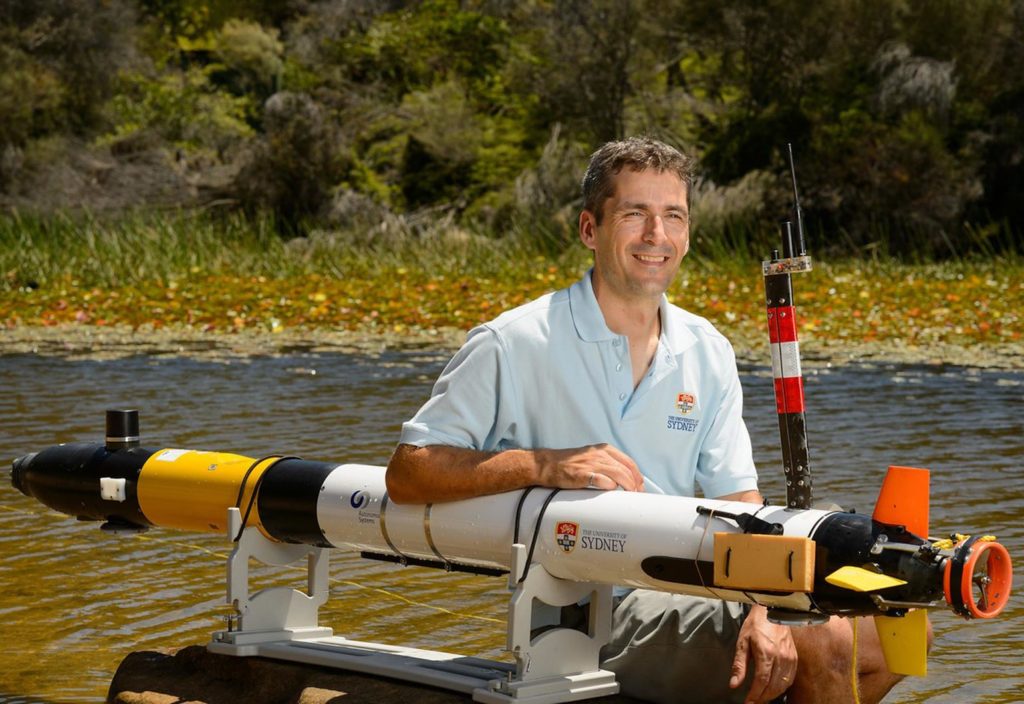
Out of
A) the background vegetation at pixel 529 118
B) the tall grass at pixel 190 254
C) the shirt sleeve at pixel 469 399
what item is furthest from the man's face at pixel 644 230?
the background vegetation at pixel 529 118

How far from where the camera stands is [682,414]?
3744 mm

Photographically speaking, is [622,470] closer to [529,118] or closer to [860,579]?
[860,579]

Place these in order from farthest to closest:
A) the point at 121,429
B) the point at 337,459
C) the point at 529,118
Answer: the point at 529,118 < the point at 337,459 < the point at 121,429

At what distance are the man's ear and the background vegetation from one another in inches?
581

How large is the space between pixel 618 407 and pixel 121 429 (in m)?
1.74

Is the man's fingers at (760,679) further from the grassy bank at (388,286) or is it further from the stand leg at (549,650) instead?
the grassy bank at (388,286)

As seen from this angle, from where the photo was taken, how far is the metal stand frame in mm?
3570

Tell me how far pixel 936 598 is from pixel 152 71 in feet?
113

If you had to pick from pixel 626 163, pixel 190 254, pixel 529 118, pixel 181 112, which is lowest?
pixel 626 163

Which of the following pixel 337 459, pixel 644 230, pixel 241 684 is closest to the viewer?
pixel 644 230

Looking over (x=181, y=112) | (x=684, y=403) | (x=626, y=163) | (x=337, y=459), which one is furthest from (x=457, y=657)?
(x=181, y=112)

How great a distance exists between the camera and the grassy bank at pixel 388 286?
563 inches

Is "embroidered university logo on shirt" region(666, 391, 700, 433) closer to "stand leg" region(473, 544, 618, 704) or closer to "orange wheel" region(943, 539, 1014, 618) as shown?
"stand leg" region(473, 544, 618, 704)

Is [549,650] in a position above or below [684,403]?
below
